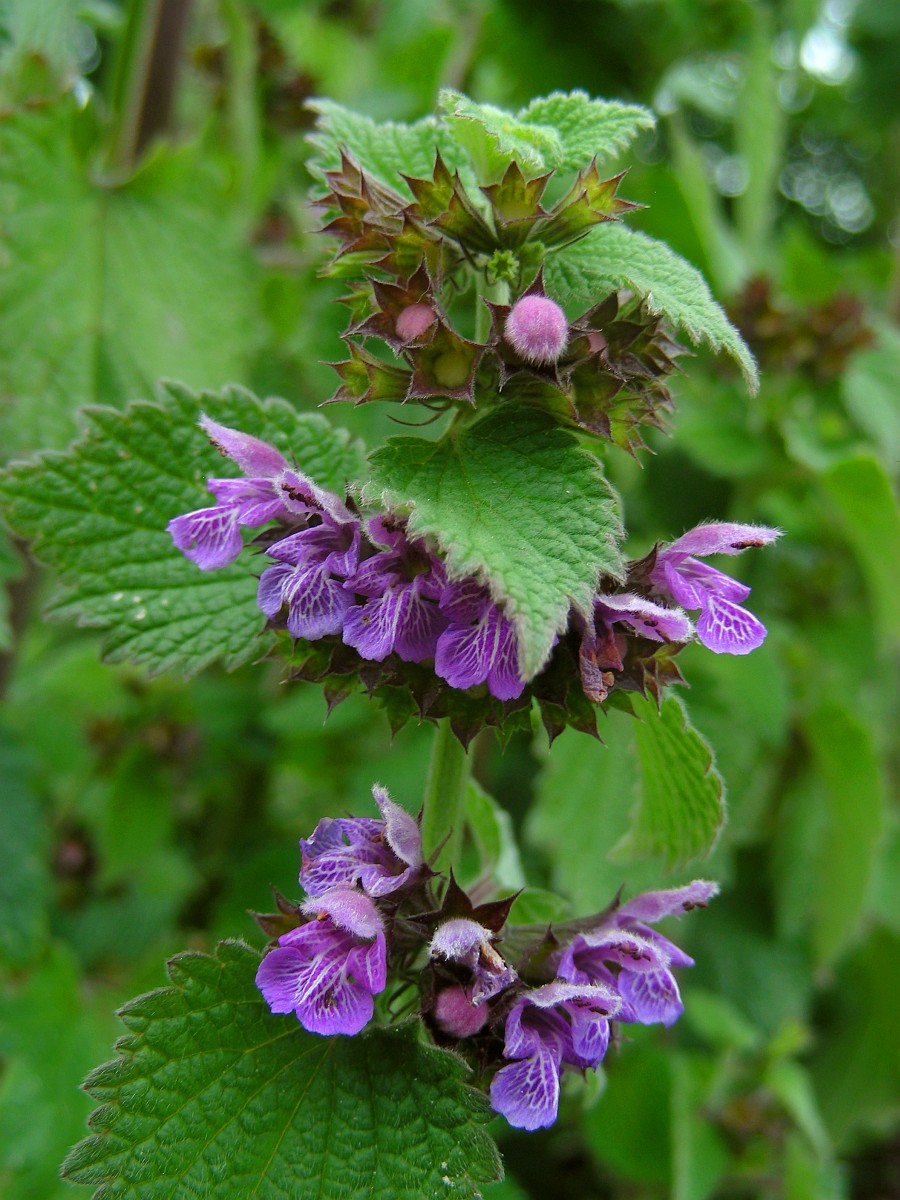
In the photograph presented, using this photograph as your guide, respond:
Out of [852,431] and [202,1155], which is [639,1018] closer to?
[202,1155]

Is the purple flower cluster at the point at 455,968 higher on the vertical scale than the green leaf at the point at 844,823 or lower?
higher

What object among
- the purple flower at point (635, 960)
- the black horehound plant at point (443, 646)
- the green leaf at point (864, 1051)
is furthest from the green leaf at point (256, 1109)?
the green leaf at point (864, 1051)

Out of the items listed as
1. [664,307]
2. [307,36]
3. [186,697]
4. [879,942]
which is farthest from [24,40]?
[879,942]

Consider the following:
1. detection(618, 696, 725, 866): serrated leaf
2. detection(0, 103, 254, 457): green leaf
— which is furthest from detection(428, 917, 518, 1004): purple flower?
detection(0, 103, 254, 457): green leaf

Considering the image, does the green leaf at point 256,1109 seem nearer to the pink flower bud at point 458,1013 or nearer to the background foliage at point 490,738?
the pink flower bud at point 458,1013

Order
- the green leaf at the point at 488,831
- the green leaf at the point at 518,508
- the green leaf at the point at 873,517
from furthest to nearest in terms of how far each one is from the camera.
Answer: the green leaf at the point at 873,517 → the green leaf at the point at 488,831 → the green leaf at the point at 518,508

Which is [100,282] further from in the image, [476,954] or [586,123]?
[476,954]

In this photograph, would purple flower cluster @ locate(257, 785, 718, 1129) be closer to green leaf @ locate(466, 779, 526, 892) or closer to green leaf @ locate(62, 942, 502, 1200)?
green leaf @ locate(62, 942, 502, 1200)

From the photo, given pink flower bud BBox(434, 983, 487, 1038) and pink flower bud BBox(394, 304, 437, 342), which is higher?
pink flower bud BBox(394, 304, 437, 342)
